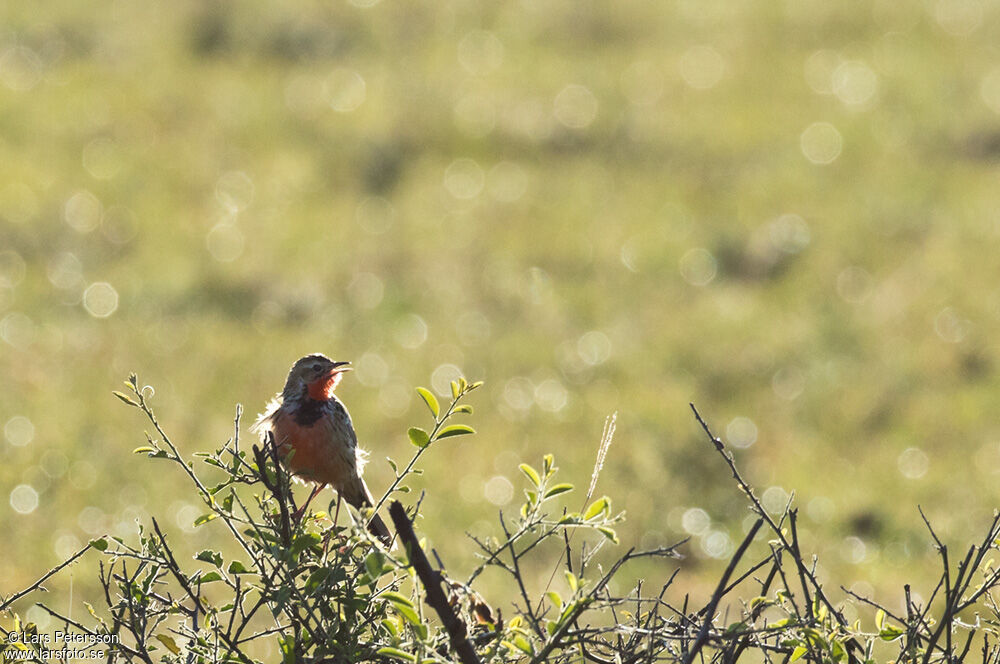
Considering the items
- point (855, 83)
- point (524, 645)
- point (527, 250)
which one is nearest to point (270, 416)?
point (524, 645)

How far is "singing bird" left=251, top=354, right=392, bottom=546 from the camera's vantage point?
12.5 ft

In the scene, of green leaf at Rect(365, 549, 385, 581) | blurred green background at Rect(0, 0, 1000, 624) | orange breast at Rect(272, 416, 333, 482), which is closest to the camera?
green leaf at Rect(365, 549, 385, 581)

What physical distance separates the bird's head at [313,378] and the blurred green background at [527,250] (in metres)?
3.45

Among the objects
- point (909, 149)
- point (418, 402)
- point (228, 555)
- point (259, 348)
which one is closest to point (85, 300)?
point (259, 348)

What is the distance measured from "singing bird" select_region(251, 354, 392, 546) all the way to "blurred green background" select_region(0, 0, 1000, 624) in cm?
344

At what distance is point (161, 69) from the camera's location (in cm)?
1444

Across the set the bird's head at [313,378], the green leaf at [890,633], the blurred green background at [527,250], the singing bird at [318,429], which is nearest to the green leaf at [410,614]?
the green leaf at [890,633]

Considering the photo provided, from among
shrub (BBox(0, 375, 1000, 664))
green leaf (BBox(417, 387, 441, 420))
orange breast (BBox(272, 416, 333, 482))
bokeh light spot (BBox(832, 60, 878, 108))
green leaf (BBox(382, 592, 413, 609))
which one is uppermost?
bokeh light spot (BBox(832, 60, 878, 108))

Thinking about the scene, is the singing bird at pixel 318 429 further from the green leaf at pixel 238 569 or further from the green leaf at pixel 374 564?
the green leaf at pixel 374 564

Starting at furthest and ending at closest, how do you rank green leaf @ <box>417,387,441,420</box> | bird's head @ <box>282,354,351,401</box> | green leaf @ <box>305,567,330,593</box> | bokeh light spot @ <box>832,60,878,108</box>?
bokeh light spot @ <box>832,60,878,108</box>
bird's head @ <box>282,354,351,401</box>
green leaf @ <box>305,567,330,593</box>
green leaf @ <box>417,387,441,420</box>

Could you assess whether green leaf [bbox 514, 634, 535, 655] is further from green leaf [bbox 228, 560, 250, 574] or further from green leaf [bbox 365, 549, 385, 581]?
green leaf [bbox 228, 560, 250, 574]

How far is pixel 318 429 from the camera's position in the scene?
3852 millimetres

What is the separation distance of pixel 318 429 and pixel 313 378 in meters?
0.21

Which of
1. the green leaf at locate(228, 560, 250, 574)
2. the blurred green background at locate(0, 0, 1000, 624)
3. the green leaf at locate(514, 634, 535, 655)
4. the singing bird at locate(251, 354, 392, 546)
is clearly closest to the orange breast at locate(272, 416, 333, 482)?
the singing bird at locate(251, 354, 392, 546)
